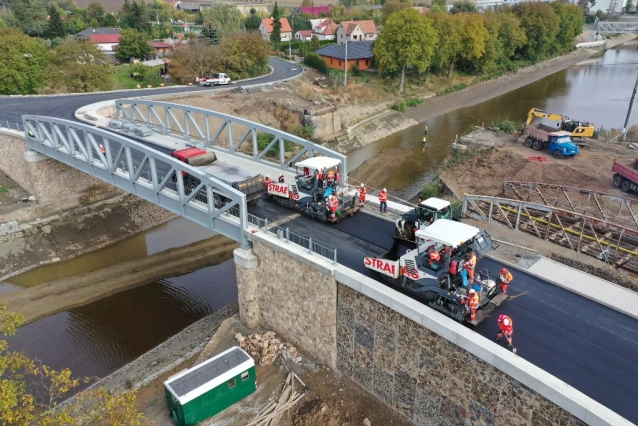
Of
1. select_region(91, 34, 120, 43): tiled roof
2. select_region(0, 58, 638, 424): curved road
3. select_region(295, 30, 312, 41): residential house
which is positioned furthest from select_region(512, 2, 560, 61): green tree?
select_region(0, 58, 638, 424): curved road

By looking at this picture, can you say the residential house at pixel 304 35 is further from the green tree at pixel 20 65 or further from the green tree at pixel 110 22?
the green tree at pixel 20 65

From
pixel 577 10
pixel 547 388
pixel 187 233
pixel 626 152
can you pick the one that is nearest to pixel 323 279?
pixel 547 388

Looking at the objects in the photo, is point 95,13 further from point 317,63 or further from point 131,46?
point 317,63

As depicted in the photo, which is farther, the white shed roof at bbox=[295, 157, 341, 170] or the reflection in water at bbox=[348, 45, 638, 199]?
the reflection in water at bbox=[348, 45, 638, 199]

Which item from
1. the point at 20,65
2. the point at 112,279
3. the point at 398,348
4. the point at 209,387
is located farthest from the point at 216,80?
the point at 398,348

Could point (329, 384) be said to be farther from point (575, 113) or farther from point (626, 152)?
point (575, 113)

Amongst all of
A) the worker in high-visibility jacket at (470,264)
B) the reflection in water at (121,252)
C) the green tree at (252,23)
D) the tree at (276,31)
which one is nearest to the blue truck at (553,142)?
the reflection in water at (121,252)

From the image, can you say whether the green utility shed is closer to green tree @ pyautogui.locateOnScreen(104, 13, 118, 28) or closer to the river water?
the river water
